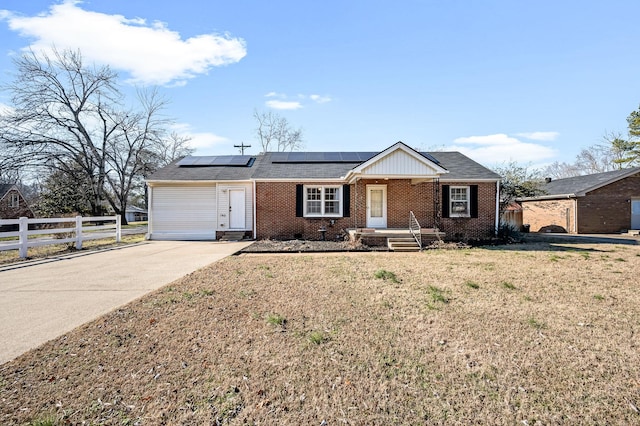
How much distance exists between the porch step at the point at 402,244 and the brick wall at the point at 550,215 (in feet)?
48.9

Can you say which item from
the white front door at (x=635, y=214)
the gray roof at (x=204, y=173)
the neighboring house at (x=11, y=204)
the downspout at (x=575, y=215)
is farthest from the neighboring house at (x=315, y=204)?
the neighboring house at (x=11, y=204)

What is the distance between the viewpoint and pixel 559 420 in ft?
7.99

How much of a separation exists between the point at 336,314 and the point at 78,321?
350 cm

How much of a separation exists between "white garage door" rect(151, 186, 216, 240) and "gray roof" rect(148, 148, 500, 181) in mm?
650

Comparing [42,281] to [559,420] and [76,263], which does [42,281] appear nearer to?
[76,263]

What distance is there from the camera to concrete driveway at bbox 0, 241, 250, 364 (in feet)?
13.3

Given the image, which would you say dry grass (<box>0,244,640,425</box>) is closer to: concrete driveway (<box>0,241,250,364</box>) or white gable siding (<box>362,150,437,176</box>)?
concrete driveway (<box>0,241,250,364</box>)

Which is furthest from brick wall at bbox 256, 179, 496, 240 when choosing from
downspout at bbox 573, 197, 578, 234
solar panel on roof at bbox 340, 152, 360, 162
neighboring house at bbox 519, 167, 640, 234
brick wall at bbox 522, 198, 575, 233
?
brick wall at bbox 522, 198, 575, 233

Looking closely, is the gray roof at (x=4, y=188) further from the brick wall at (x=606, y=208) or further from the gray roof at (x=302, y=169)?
the brick wall at (x=606, y=208)

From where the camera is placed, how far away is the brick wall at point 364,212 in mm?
14506

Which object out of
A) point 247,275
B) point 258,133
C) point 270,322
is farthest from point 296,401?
point 258,133

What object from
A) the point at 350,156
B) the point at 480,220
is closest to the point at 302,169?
the point at 350,156

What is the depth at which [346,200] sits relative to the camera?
14.6 m

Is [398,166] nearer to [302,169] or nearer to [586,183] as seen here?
[302,169]
